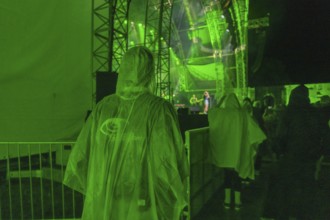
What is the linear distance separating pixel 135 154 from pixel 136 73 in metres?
0.46

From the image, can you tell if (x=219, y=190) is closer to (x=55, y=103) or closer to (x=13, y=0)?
(x=55, y=103)

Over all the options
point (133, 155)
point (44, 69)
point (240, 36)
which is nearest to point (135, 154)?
point (133, 155)

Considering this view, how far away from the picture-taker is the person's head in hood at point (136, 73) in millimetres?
1390

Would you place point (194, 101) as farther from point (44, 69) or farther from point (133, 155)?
point (133, 155)

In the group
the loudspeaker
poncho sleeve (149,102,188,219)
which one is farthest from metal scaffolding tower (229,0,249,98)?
poncho sleeve (149,102,188,219)

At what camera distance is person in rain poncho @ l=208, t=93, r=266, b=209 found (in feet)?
11.5

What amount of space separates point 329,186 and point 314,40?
9.33 ft

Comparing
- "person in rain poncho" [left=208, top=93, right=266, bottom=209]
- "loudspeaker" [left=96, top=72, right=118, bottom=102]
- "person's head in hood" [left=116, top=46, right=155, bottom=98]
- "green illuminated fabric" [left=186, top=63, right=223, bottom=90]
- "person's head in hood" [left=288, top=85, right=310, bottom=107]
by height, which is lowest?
"person in rain poncho" [left=208, top=93, right=266, bottom=209]

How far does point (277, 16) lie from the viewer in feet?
8.39

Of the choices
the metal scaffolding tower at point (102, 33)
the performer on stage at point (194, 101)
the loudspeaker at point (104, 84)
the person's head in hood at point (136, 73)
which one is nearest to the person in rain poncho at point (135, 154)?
the person's head in hood at point (136, 73)

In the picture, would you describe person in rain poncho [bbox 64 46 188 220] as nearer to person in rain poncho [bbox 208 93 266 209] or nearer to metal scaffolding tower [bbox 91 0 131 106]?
person in rain poncho [bbox 208 93 266 209]

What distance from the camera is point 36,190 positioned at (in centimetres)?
472

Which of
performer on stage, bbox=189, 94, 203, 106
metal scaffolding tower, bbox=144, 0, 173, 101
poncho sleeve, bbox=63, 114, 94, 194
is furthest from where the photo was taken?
performer on stage, bbox=189, 94, 203, 106

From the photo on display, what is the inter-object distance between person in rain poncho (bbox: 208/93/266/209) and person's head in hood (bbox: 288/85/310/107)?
1.20 metres
